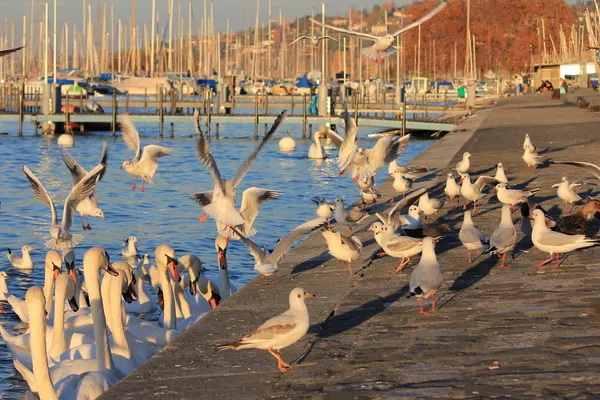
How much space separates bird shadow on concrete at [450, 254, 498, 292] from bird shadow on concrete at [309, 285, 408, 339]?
Answer: 47 cm

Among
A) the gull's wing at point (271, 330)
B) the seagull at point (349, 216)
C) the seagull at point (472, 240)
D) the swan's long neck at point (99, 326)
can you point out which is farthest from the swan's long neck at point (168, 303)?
the gull's wing at point (271, 330)

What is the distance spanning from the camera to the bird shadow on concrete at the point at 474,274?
8758 millimetres

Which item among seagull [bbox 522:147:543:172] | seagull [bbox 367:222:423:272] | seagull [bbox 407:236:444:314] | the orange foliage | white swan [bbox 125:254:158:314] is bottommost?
white swan [bbox 125:254:158:314]

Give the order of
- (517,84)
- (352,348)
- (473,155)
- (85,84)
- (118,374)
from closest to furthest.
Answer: (352,348) → (118,374) → (473,155) → (517,84) → (85,84)

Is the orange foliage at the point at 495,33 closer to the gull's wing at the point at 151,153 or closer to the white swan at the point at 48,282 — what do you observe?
the gull's wing at the point at 151,153

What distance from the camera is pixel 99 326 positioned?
27.4 feet

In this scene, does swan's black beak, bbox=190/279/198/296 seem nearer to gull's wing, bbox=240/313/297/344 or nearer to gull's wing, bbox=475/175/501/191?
gull's wing, bbox=475/175/501/191

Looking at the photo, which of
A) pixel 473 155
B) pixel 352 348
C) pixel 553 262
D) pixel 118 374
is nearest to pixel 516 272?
pixel 553 262

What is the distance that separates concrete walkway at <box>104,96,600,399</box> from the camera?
5.91m

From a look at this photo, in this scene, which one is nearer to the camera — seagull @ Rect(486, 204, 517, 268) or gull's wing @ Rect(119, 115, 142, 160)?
seagull @ Rect(486, 204, 517, 268)

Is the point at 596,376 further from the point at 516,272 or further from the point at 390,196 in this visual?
the point at 390,196

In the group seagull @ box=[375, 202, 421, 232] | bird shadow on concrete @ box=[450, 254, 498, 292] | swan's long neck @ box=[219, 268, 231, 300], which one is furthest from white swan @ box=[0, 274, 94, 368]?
bird shadow on concrete @ box=[450, 254, 498, 292]

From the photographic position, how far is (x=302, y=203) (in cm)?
2527

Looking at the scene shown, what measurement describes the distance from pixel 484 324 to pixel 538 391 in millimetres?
1706
